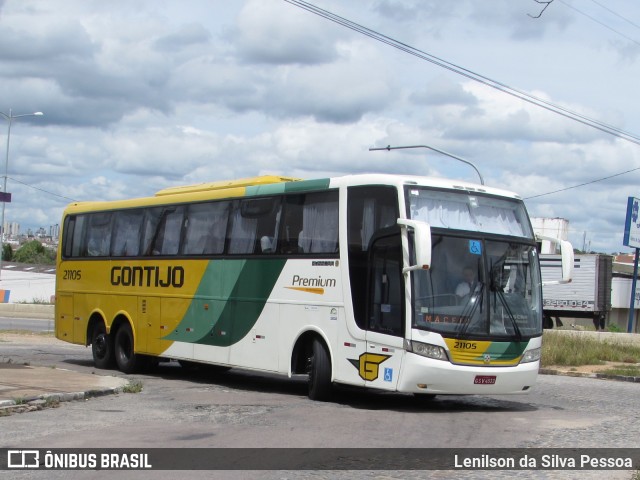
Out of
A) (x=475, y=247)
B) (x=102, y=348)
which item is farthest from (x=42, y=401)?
(x=102, y=348)

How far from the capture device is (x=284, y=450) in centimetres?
999

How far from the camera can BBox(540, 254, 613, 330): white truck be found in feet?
160

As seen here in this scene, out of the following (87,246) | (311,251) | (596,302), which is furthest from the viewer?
(596,302)

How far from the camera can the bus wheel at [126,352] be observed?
65.7 ft

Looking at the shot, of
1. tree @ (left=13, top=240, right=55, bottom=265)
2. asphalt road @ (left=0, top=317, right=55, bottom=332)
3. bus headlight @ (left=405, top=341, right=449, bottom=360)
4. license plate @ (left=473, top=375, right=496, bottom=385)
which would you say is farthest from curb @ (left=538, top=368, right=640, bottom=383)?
tree @ (left=13, top=240, right=55, bottom=265)

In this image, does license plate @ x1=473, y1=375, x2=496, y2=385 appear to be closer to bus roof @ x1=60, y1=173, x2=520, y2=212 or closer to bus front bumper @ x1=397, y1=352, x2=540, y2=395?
bus front bumper @ x1=397, y1=352, x2=540, y2=395

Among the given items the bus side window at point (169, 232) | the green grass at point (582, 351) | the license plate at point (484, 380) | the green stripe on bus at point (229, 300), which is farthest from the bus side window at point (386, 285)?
the green grass at point (582, 351)

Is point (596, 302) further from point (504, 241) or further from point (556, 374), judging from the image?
point (504, 241)

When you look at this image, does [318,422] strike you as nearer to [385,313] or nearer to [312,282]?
[385,313]

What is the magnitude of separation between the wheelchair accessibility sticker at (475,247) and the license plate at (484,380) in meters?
1.81

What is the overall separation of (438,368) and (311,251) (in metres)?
3.22

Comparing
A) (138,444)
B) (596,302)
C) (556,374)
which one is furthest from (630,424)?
(596,302)

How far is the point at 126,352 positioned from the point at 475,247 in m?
9.30

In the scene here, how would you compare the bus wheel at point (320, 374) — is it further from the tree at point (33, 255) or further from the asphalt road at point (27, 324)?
the tree at point (33, 255)
